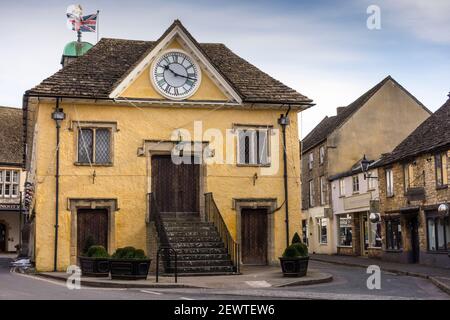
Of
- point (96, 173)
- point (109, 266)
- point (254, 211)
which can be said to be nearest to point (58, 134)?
point (96, 173)

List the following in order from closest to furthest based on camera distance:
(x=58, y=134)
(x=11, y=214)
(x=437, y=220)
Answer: (x=58, y=134)
(x=437, y=220)
(x=11, y=214)

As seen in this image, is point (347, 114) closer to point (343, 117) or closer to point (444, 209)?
point (343, 117)

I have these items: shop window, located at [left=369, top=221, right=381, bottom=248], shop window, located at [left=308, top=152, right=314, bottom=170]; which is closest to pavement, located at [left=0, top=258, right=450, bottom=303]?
shop window, located at [left=369, top=221, right=381, bottom=248]

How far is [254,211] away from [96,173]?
20.8 ft

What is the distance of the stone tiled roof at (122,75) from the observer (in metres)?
25.4

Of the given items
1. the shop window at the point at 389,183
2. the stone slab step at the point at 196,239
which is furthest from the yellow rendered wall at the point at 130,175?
the shop window at the point at 389,183

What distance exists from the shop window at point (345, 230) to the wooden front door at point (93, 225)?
20674mm

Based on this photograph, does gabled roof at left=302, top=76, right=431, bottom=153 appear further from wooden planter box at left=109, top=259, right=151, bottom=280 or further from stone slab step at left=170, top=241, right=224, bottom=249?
wooden planter box at left=109, top=259, right=151, bottom=280

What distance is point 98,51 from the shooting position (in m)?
28.3

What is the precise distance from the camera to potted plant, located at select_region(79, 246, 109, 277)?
21.2 m

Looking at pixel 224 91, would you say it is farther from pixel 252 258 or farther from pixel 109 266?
pixel 109 266

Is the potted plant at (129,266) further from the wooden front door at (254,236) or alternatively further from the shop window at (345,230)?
the shop window at (345,230)

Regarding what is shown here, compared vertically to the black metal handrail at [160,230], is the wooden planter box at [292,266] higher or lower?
lower

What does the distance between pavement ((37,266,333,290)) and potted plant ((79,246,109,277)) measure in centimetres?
72
